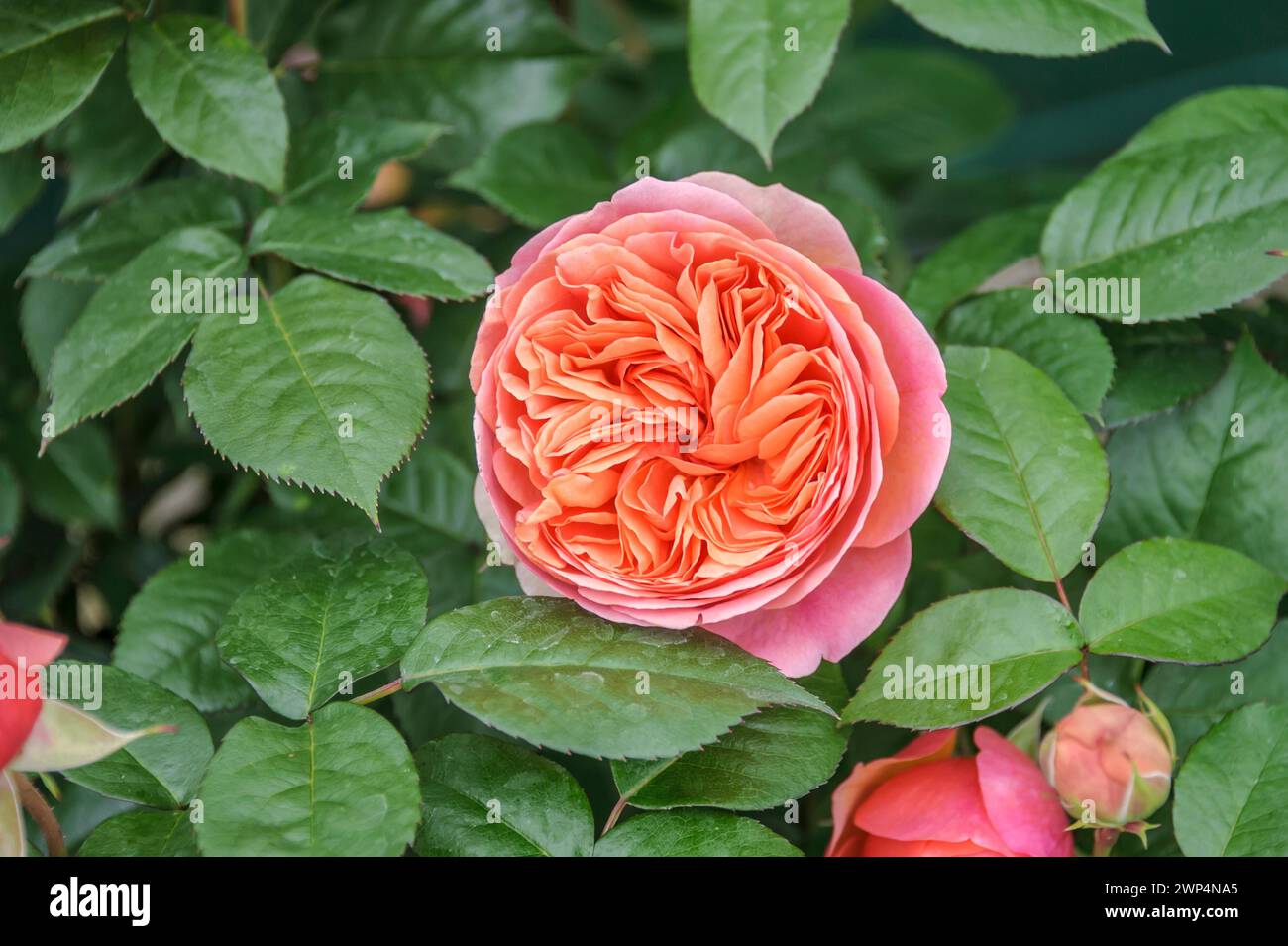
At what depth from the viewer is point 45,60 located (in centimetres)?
57

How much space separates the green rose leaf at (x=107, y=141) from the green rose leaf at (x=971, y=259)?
441 mm

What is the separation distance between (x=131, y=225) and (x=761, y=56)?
352 millimetres

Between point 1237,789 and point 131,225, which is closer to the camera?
point 1237,789

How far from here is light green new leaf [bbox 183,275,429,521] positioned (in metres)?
0.48

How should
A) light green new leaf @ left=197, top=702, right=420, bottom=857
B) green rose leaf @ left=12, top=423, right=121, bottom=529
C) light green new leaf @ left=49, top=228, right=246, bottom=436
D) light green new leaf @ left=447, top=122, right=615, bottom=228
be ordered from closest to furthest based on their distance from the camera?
1. light green new leaf @ left=197, top=702, right=420, bottom=857
2. light green new leaf @ left=49, top=228, right=246, bottom=436
3. light green new leaf @ left=447, top=122, right=615, bottom=228
4. green rose leaf @ left=12, top=423, right=121, bottom=529

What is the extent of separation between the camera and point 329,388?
0.50 metres

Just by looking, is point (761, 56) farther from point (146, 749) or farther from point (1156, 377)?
point (146, 749)

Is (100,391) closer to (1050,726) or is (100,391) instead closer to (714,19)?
(714,19)

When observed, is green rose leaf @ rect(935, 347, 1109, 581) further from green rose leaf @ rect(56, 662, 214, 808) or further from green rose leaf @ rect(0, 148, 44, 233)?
green rose leaf @ rect(0, 148, 44, 233)

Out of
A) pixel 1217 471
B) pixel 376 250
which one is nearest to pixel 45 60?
pixel 376 250

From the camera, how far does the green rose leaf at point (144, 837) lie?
440mm

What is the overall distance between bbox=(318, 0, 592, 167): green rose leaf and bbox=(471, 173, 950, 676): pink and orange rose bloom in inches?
10.7
